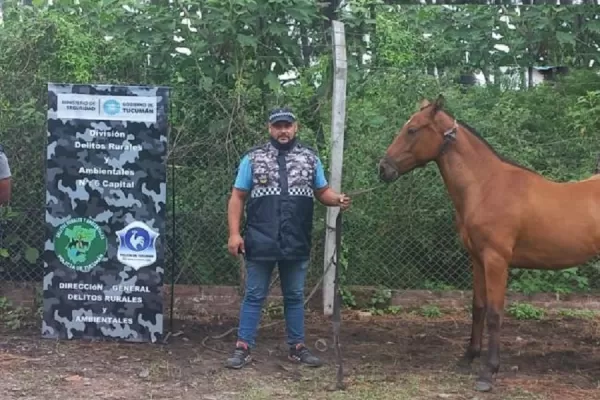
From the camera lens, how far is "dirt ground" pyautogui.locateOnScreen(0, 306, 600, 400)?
236 inches

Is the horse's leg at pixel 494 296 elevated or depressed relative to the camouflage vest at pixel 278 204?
depressed

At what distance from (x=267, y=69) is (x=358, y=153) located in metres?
Answer: 1.21

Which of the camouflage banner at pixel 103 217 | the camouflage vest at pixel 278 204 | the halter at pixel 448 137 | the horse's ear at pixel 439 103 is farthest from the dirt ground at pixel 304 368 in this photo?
the horse's ear at pixel 439 103

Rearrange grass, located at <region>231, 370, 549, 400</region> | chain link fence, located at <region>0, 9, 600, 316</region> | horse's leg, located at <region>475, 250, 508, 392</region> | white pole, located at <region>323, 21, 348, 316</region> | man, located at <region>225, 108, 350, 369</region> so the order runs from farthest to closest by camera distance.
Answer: chain link fence, located at <region>0, 9, 600, 316</region>, white pole, located at <region>323, 21, 348, 316</region>, man, located at <region>225, 108, 350, 369</region>, horse's leg, located at <region>475, 250, 508, 392</region>, grass, located at <region>231, 370, 549, 400</region>

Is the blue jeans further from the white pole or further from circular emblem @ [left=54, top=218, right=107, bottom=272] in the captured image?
circular emblem @ [left=54, top=218, right=107, bottom=272]

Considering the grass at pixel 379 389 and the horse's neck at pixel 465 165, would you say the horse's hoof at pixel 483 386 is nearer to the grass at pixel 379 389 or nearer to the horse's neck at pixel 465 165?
the grass at pixel 379 389

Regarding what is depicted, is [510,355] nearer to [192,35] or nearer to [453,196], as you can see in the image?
[453,196]

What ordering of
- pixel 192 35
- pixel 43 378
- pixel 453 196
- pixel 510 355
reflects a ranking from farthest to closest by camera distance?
1. pixel 192 35
2. pixel 510 355
3. pixel 453 196
4. pixel 43 378

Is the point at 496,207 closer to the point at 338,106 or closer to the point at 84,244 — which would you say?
the point at 338,106

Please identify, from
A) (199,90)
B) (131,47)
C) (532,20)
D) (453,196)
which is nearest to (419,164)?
(453,196)

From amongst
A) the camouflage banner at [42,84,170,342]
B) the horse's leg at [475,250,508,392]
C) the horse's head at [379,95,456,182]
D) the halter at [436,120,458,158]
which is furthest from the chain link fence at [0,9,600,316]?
the horse's leg at [475,250,508,392]

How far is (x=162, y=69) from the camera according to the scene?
26.6ft

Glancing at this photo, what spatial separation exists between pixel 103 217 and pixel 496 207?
124 inches

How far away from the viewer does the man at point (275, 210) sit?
645 cm
